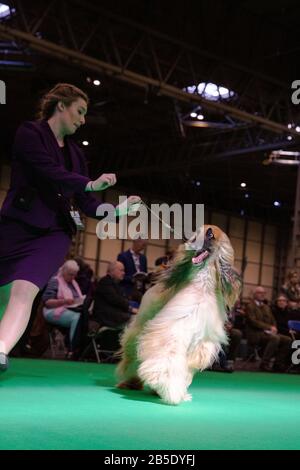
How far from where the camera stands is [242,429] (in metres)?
2.58

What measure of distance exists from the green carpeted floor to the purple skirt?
577 millimetres

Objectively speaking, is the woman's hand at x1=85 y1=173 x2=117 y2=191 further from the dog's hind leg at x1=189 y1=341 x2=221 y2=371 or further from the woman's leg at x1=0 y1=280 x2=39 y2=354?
the dog's hind leg at x1=189 y1=341 x2=221 y2=371

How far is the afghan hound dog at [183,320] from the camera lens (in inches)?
127

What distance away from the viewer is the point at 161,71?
12234 millimetres

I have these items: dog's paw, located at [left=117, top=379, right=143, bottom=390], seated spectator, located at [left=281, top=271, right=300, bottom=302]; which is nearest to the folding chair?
seated spectator, located at [left=281, top=271, right=300, bottom=302]

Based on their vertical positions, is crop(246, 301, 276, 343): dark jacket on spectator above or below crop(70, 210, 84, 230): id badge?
below

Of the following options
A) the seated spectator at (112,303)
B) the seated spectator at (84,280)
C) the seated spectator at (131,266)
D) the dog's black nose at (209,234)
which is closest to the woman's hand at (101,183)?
the dog's black nose at (209,234)

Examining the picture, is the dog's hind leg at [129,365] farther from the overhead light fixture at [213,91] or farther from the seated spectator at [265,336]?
the overhead light fixture at [213,91]

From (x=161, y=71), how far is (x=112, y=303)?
20.5ft

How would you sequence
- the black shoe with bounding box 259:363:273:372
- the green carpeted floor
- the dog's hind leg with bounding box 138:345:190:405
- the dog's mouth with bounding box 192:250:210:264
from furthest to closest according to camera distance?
the black shoe with bounding box 259:363:273:372
the dog's mouth with bounding box 192:250:210:264
the dog's hind leg with bounding box 138:345:190:405
the green carpeted floor

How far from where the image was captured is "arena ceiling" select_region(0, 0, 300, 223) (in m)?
10.3

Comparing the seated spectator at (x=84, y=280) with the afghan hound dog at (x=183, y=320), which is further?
the seated spectator at (x=84, y=280)

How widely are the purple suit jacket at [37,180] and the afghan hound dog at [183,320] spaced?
81 centimetres

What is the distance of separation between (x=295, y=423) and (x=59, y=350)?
7.55m
